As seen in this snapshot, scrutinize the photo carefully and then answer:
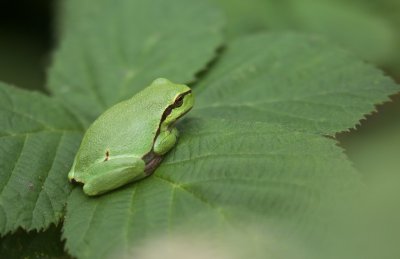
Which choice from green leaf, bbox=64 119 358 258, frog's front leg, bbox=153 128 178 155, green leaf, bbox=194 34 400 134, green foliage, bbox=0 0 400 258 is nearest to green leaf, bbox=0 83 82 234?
green foliage, bbox=0 0 400 258

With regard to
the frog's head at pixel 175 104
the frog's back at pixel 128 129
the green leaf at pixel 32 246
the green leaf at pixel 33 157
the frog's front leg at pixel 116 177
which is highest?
the frog's head at pixel 175 104

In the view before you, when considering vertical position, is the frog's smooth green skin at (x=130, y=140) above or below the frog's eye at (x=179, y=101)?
below

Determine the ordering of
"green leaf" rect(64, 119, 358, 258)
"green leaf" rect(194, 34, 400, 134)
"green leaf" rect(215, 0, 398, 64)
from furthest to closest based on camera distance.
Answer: "green leaf" rect(215, 0, 398, 64) < "green leaf" rect(194, 34, 400, 134) < "green leaf" rect(64, 119, 358, 258)

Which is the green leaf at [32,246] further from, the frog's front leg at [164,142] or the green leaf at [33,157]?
the frog's front leg at [164,142]

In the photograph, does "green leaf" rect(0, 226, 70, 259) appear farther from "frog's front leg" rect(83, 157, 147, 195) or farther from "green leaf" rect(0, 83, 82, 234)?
"frog's front leg" rect(83, 157, 147, 195)

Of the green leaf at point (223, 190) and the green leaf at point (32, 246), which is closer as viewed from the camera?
the green leaf at point (223, 190)

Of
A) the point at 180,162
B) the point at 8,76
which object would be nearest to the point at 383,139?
the point at 180,162

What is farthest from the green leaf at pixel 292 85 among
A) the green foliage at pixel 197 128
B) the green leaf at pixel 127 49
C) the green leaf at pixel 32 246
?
the green leaf at pixel 32 246
